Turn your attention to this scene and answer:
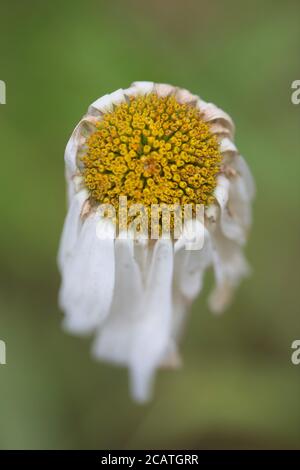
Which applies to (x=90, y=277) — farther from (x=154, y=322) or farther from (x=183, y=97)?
(x=183, y=97)

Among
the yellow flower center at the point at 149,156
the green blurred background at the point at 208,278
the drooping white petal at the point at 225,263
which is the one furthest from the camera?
the green blurred background at the point at 208,278

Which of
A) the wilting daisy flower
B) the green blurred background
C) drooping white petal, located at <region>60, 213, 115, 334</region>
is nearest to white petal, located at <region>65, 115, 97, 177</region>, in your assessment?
the wilting daisy flower

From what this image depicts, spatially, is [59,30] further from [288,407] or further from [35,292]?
[288,407]

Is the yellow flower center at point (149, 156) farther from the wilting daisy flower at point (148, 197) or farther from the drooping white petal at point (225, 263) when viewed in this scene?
the drooping white petal at point (225, 263)

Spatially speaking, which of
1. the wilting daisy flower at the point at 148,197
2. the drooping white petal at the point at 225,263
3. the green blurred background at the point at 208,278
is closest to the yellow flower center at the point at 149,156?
the wilting daisy flower at the point at 148,197

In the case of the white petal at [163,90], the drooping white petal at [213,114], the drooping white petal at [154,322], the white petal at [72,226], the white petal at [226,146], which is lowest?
the drooping white petal at [154,322]

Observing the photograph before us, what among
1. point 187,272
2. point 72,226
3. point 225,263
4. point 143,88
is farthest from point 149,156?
point 225,263
